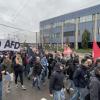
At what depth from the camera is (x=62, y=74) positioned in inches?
392

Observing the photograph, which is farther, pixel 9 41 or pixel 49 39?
pixel 49 39

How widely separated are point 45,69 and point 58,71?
287 inches

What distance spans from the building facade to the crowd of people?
184 feet

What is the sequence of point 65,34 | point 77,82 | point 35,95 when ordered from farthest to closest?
point 65,34 < point 35,95 < point 77,82

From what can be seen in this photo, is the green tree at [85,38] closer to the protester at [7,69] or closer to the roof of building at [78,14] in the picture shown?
the roof of building at [78,14]

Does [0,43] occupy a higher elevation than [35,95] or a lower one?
higher

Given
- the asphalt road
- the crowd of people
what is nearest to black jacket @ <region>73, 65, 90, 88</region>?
the crowd of people

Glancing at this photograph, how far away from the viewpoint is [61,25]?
104 meters

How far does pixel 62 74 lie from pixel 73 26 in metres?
84.4

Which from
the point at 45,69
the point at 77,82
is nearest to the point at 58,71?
the point at 77,82

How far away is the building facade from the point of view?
8131 cm

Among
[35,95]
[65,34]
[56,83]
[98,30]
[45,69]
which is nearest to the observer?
[56,83]

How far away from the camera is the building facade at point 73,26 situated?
81.3m

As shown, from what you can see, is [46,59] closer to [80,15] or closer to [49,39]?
[80,15]
